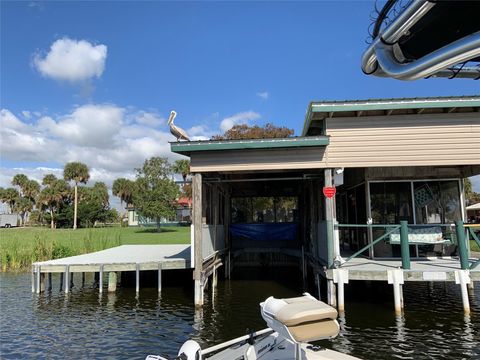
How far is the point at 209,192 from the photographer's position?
1309 cm

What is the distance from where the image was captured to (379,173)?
11.5 metres

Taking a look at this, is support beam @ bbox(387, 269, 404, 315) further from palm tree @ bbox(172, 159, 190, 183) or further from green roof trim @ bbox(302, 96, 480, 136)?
palm tree @ bbox(172, 159, 190, 183)

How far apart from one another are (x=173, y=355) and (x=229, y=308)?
3340 millimetres

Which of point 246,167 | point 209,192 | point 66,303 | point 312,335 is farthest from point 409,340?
point 66,303

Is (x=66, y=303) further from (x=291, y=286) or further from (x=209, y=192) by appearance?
(x=291, y=286)

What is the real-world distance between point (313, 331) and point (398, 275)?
539 centimetres

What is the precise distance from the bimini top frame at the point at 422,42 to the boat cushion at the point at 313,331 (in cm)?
319

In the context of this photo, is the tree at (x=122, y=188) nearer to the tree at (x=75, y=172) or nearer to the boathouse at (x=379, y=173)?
the tree at (x=75, y=172)

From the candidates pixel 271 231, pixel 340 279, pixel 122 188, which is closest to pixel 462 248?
pixel 340 279

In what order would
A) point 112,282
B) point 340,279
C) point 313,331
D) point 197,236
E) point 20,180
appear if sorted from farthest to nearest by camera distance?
point 20,180 → point 112,282 → point 197,236 → point 340,279 → point 313,331

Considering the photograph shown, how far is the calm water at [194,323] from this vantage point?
7195 mm

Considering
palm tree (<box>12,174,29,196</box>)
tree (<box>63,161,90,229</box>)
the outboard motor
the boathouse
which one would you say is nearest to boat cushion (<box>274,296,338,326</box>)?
the outboard motor

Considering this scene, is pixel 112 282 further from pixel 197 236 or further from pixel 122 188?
pixel 122 188

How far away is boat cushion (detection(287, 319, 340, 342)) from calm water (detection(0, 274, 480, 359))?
2.90 meters
